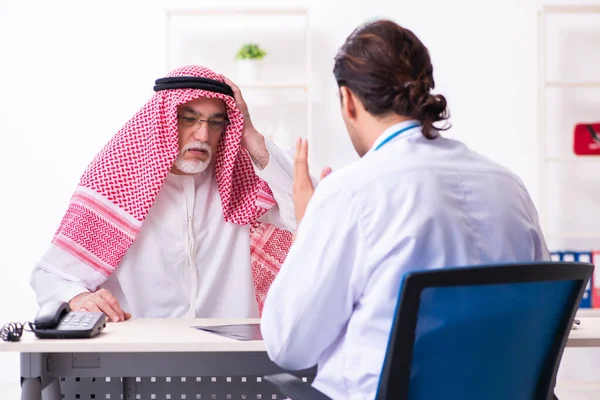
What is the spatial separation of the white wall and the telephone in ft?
9.55

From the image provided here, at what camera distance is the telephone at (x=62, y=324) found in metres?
1.77

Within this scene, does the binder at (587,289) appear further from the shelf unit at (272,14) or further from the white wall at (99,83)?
the shelf unit at (272,14)

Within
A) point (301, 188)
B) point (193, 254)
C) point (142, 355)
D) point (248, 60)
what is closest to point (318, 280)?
point (301, 188)

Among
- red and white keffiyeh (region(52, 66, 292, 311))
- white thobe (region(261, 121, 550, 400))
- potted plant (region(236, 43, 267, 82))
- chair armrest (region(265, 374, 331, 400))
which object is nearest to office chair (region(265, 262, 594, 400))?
chair armrest (region(265, 374, 331, 400))

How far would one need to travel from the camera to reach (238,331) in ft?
6.33

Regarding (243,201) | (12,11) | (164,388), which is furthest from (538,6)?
(164,388)

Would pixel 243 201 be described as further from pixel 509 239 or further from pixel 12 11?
pixel 12 11

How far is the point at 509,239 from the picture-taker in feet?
4.43

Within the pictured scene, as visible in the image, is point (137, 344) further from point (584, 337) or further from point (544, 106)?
point (544, 106)

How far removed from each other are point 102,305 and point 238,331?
1.45ft

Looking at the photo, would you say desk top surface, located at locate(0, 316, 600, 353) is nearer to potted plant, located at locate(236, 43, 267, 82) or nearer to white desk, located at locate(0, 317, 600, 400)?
white desk, located at locate(0, 317, 600, 400)

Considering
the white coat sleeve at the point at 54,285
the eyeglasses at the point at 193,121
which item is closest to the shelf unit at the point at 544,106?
the eyeglasses at the point at 193,121

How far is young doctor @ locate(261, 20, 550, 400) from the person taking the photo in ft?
4.22

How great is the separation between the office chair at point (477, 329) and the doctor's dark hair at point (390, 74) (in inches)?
13.2
